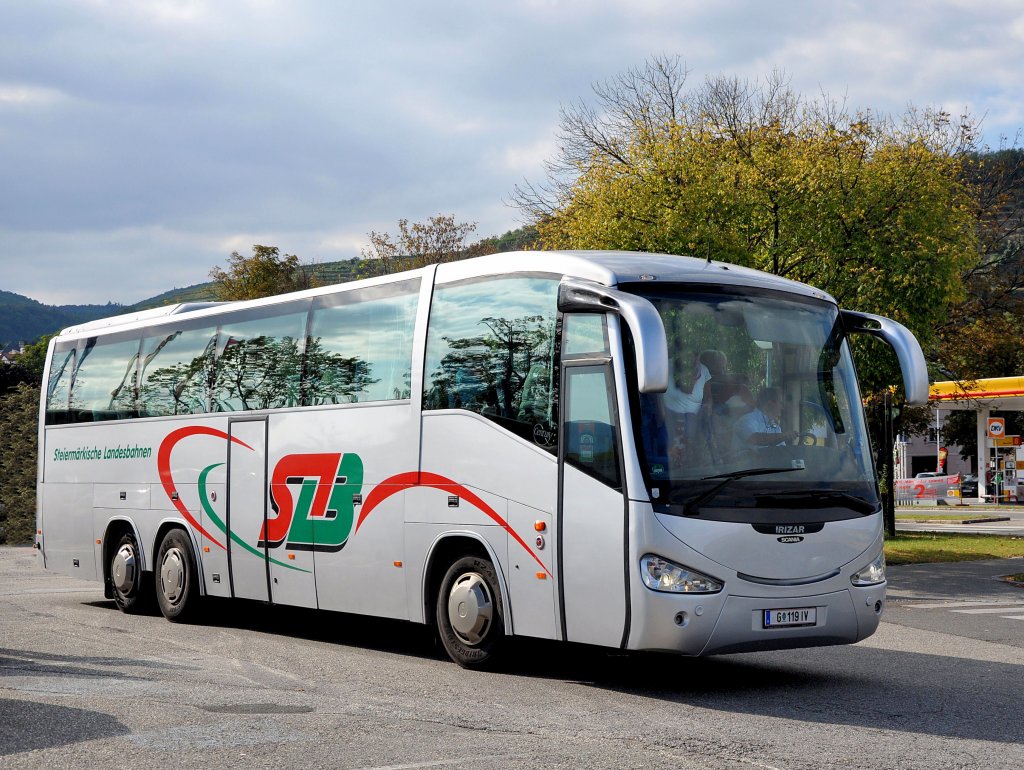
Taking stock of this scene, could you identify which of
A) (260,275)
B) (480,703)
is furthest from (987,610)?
(260,275)

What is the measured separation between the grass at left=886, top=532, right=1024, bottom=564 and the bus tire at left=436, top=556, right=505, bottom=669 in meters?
16.4

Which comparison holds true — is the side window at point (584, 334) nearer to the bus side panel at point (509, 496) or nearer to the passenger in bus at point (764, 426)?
the bus side panel at point (509, 496)

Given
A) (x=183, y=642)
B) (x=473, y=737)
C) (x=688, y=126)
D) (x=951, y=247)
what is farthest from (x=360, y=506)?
(x=951, y=247)

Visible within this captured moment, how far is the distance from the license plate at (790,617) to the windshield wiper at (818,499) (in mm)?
757

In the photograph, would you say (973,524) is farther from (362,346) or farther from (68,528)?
(362,346)

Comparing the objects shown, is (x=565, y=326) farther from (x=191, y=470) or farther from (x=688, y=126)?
(x=688, y=126)

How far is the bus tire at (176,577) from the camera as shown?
15.2 metres

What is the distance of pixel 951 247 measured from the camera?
24.5m

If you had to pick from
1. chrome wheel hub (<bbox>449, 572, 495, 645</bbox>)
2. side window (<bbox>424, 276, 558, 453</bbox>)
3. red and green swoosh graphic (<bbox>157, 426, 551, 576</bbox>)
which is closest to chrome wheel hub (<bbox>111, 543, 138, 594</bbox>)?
red and green swoosh graphic (<bbox>157, 426, 551, 576</bbox>)

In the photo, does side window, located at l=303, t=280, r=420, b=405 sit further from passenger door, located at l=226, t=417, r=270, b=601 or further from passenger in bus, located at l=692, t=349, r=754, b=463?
passenger in bus, located at l=692, t=349, r=754, b=463

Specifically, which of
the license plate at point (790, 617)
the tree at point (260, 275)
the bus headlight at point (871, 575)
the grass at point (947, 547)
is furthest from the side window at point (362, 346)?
the tree at point (260, 275)

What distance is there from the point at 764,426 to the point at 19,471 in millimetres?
28941

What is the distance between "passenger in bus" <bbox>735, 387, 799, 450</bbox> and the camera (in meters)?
9.71

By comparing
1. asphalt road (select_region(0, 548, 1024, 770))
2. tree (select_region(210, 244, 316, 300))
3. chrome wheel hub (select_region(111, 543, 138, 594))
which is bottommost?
asphalt road (select_region(0, 548, 1024, 770))
